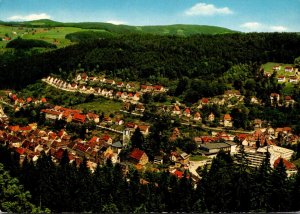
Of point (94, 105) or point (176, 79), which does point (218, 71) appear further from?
point (94, 105)

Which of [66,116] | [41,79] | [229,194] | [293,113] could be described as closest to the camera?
[229,194]

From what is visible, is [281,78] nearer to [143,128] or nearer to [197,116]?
[197,116]

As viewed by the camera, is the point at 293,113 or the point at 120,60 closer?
the point at 293,113

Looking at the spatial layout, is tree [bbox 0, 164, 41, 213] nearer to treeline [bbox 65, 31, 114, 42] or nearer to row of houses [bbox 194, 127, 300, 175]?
row of houses [bbox 194, 127, 300, 175]

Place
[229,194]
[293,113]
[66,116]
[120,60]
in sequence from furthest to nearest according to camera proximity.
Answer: [120,60] → [66,116] → [293,113] → [229,194]

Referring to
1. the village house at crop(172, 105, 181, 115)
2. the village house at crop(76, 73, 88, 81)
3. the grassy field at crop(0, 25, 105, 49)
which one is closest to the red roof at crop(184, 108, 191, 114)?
the village house at crop(172, 105, 181, 115)

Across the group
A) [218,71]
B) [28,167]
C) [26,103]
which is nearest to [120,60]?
[218,71]

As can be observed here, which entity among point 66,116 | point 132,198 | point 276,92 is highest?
point 276,92
